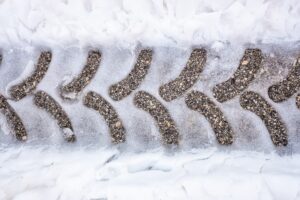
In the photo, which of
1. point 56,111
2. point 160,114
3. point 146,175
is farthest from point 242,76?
point 56,111

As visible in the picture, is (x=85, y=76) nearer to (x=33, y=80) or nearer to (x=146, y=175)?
(x=33, y=80)

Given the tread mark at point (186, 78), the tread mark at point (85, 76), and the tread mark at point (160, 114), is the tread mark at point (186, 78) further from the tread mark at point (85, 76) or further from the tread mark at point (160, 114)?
the tread mark at point (85, 76)

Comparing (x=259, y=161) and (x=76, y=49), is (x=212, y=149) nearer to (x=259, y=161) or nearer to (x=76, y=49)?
(x=259, y=161)

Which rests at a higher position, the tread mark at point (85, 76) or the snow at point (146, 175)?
the tread mark at point (85, 76)

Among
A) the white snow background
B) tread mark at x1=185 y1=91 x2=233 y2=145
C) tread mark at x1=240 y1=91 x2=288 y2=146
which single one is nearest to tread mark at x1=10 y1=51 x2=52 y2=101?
the white snow background

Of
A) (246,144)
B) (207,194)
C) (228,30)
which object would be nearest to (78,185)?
(207,194)

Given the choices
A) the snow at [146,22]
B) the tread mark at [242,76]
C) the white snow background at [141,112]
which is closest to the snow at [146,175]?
the white snow background at [141,112]
